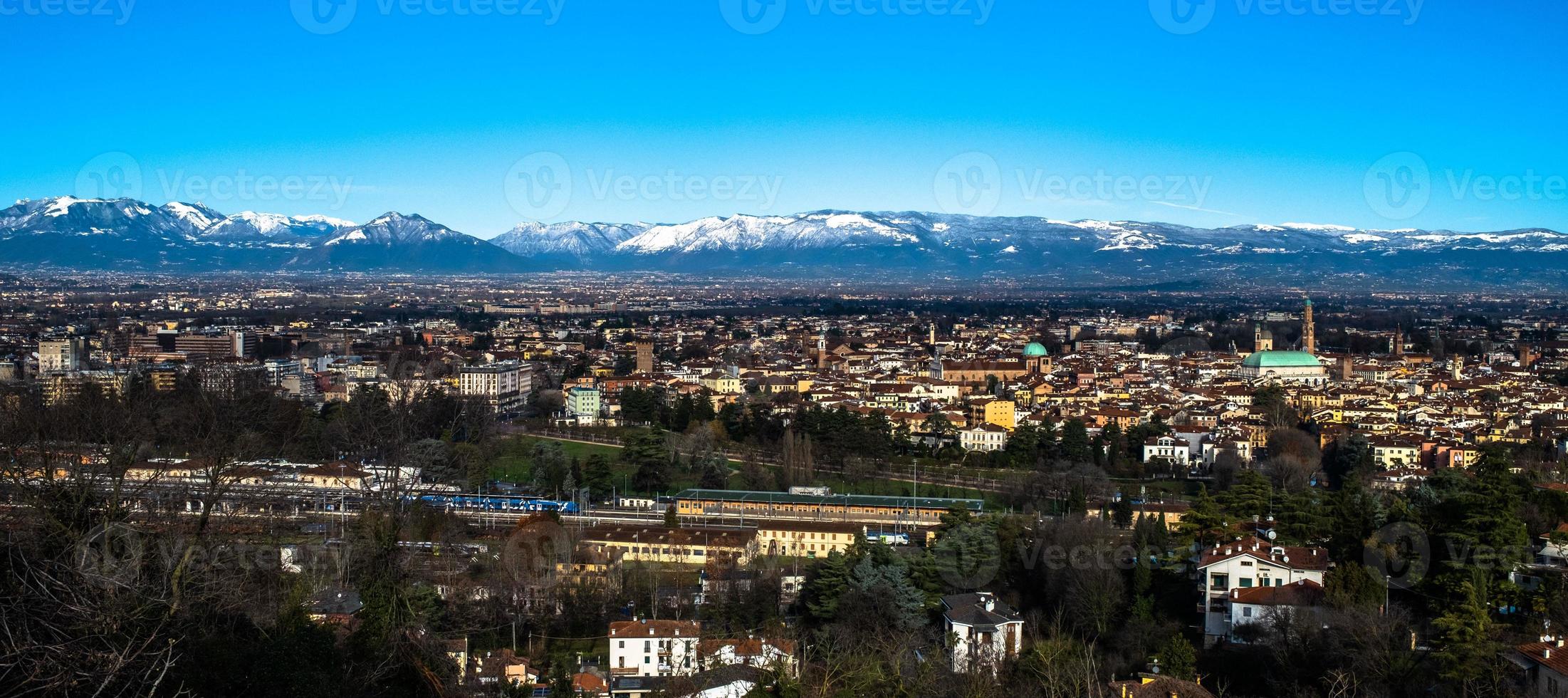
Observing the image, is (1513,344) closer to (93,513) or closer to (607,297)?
(93,513)

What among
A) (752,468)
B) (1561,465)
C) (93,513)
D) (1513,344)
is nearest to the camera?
(93,513)

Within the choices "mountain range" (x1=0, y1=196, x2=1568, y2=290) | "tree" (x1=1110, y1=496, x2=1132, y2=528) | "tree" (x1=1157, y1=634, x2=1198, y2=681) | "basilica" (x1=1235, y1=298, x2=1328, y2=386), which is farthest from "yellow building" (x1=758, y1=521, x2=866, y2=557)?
"mountain range" (x1=0, y1=196, x2=1568, y2=290)

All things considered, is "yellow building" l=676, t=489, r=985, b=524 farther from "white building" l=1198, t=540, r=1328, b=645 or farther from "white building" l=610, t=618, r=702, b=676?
"white building" l=610, t=618, r=702, b=676

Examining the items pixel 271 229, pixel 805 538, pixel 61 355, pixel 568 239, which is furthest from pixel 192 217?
pixel 805 538

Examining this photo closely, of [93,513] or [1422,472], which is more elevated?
[93,513]

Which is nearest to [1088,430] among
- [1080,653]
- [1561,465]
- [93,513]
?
[1561,465]
